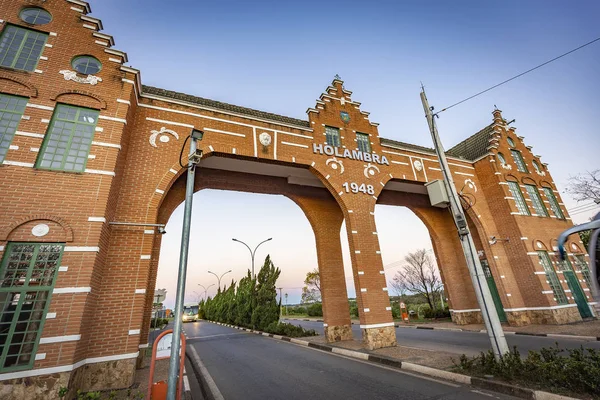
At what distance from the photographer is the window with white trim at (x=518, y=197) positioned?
17.6 metres

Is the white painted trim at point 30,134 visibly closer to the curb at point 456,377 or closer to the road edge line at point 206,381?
the road edge line at point 206,381

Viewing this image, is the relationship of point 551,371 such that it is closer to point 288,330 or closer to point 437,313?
point 288,330

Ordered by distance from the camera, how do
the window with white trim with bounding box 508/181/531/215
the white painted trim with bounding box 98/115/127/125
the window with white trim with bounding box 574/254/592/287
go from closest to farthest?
the white painted trim with bounding box 98/115/127/125, the window with white trim with bounding box 574/254/592/287, the window with white trim with bounding box 508/181/531/215

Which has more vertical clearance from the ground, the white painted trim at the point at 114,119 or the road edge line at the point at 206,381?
the white painted trim at the point at 114,119

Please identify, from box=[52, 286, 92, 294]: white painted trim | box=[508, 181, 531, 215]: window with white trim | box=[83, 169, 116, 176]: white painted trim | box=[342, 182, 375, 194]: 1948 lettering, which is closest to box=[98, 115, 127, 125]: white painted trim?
box=[83, 169, 116, 176]: white painted trim

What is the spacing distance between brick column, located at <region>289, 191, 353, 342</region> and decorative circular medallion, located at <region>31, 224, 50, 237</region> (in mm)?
10469

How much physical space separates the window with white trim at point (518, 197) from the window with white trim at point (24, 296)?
926 inches

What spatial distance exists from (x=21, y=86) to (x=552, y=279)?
87.5 feet

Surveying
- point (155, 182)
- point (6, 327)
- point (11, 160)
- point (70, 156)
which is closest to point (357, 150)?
point (155, 182)

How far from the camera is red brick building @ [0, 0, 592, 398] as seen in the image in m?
7.04

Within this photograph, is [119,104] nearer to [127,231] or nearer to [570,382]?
[127,231]

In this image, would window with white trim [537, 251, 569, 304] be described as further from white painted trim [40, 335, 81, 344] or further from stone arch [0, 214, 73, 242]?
stone arch [0, 214, 73, 242]

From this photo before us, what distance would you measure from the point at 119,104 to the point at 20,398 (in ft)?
28.6

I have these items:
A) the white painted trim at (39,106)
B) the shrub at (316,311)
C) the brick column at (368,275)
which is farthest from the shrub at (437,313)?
the white painted trim at (39,106)
